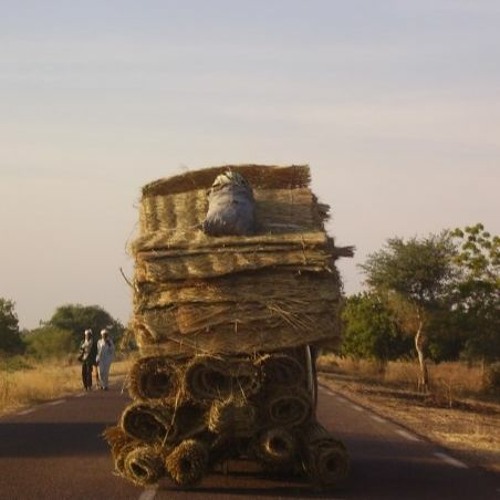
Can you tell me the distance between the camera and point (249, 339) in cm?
1176

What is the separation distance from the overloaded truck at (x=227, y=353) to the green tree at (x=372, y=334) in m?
39.8

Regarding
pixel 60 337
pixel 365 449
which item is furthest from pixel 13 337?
pixel 365 449

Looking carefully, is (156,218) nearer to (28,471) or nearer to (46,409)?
(28,471)

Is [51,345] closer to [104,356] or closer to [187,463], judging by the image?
[104,356]

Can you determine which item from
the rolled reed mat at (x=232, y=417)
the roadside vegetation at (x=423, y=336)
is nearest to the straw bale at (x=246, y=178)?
the rolled reed mat at (x=232, y=417)

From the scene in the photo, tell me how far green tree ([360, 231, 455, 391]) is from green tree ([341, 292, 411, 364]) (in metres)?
6.77

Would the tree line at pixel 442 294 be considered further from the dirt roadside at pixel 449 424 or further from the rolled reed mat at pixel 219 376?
the rolled reed mat at pixel 219 376

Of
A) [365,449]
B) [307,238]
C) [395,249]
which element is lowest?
[365,449]

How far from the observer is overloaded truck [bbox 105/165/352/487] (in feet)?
38.1

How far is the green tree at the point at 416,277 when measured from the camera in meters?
43.9

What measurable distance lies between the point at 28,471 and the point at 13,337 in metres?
60.8

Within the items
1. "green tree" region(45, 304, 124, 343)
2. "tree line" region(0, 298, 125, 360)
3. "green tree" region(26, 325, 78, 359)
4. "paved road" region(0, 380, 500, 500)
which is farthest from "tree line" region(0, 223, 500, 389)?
"green tree" region(45, 304, 124, 343)

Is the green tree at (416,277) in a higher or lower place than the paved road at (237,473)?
higher

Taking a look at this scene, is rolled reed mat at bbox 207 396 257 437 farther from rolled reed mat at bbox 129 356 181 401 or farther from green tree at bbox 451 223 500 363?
green tree at bbox 451 223 500 363
